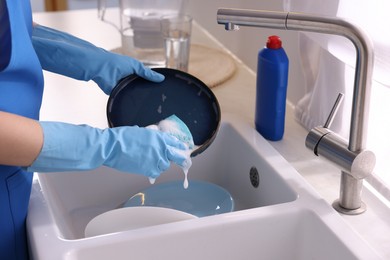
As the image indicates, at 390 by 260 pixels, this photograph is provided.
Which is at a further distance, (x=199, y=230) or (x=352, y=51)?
(x=352, y=51)

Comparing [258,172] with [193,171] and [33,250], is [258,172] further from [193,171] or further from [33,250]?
[33,250]

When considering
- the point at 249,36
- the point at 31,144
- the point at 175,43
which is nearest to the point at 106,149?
the point at 31,144

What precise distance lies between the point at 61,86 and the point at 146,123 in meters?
0.51

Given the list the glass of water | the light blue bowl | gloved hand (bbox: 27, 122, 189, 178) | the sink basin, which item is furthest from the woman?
the glass of water

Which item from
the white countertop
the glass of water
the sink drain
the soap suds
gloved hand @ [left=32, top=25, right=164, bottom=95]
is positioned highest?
gloved hand @ [left=32, top=25, right=164, bottom=95]

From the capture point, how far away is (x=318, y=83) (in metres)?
1.39

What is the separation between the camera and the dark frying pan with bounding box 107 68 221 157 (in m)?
1.25

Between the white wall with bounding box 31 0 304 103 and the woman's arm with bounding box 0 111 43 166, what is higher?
the woman's arm with bounding box 0 111 43 166

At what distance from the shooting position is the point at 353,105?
1021 millimetres

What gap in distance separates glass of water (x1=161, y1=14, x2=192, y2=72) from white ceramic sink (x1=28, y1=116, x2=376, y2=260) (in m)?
0.44

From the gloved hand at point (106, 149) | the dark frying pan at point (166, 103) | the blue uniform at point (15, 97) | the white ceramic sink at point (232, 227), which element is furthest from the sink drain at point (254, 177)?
the blue uniform at point (15, 97)

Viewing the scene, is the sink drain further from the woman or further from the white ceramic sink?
the woman

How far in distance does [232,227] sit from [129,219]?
8.3 inches

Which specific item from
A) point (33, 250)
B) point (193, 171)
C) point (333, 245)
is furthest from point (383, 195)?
point (33, 250)
